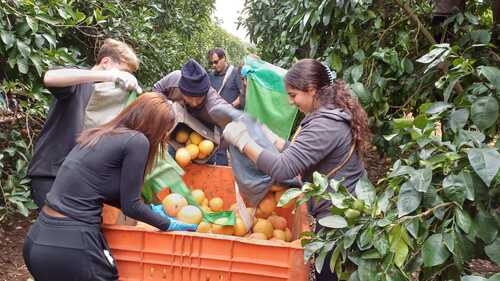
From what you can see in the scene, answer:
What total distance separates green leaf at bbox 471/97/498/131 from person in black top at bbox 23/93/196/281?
1.04 m

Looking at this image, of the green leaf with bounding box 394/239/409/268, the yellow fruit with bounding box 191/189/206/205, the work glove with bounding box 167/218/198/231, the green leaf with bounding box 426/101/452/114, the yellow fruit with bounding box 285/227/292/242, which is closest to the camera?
the green leaf with bounding box 394/239/409/268

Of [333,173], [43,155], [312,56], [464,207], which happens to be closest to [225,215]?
[333,173]

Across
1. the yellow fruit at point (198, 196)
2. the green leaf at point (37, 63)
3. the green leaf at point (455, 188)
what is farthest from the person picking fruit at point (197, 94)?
the green leaf at point (455, 188)

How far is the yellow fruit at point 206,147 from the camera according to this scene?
2.74 m

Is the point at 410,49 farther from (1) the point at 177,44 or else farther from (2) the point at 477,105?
(1) the point at 177,44

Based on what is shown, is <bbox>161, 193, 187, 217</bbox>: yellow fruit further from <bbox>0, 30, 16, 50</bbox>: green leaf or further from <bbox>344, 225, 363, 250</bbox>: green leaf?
<bbox>0, 30, 16, 50</bbox>: green leaf

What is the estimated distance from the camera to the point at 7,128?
3.49 meters

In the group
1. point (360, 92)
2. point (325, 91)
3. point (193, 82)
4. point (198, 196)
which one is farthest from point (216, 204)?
point (360, 92)

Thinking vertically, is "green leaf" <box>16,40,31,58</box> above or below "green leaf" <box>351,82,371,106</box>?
above

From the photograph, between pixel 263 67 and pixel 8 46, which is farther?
pixel 8 46

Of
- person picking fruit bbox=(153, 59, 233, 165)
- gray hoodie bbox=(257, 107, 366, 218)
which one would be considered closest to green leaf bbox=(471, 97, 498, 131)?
gray hoodie bbox=(257, 107, 366, 218)

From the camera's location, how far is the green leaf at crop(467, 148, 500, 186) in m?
1.21

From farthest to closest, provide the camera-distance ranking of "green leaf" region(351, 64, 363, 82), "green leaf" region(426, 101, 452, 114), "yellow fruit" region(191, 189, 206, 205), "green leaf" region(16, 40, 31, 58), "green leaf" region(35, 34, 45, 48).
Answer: "green leaf" region(35, 34, 45, 48) < "green leaf" region(16, 40, 31, 58) < "green leaf" region(351, 64, 363, 82) < "yellow fruit" region(191, 189, 206, 205) < "green leaf" region(426, 101, 452, 114)

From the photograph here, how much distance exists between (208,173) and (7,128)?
1.57 m
